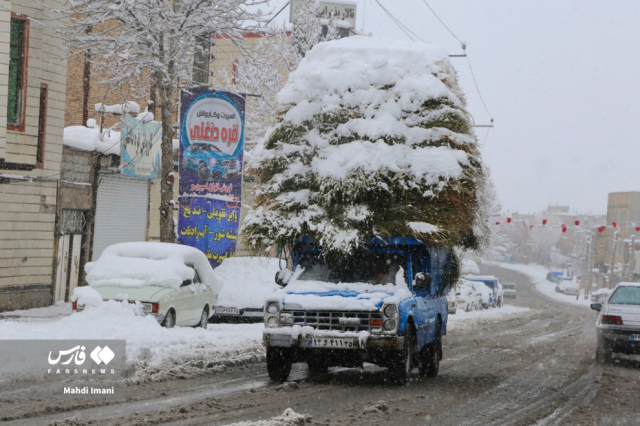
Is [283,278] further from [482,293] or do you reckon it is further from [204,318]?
[482,293]

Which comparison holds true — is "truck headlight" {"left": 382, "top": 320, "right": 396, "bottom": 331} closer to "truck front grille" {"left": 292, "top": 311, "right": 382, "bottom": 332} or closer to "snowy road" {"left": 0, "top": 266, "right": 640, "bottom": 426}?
"truck front grille" {"left": 292, "top": 311, "right": 382, "bottom": 332}

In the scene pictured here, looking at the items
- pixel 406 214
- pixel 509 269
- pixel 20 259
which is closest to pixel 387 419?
pixel 406 214

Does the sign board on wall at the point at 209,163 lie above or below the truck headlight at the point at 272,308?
above

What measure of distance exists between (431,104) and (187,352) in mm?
4978

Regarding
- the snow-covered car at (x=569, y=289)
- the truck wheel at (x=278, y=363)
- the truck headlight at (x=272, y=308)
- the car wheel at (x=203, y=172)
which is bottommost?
the snow-covered car at (x=569, y=289)

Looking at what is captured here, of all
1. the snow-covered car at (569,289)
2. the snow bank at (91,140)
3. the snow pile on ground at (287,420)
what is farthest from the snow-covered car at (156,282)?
the snow-covered car at (569,289)

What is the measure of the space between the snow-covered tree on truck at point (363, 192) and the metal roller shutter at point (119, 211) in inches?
568

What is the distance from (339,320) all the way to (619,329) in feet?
22.7

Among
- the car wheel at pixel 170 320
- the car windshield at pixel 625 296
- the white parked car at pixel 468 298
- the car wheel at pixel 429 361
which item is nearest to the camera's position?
the car wheel at pixel 429 361

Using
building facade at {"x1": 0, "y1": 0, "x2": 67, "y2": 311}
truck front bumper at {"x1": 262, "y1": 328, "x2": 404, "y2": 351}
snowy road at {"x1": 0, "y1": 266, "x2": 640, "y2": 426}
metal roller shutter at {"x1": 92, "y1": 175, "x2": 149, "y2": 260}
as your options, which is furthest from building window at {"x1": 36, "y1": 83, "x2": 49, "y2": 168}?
truck front bumper at {"x1": 262, "y1": 328, "x2": 404, "y2": 351}

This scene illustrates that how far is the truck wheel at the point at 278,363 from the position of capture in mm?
11250

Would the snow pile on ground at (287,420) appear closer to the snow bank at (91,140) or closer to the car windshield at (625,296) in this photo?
the car windshield at (625,296)

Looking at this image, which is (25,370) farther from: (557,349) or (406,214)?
(557,349)

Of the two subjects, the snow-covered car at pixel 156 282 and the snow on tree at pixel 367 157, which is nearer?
the snow on tree at pixel 367 157
